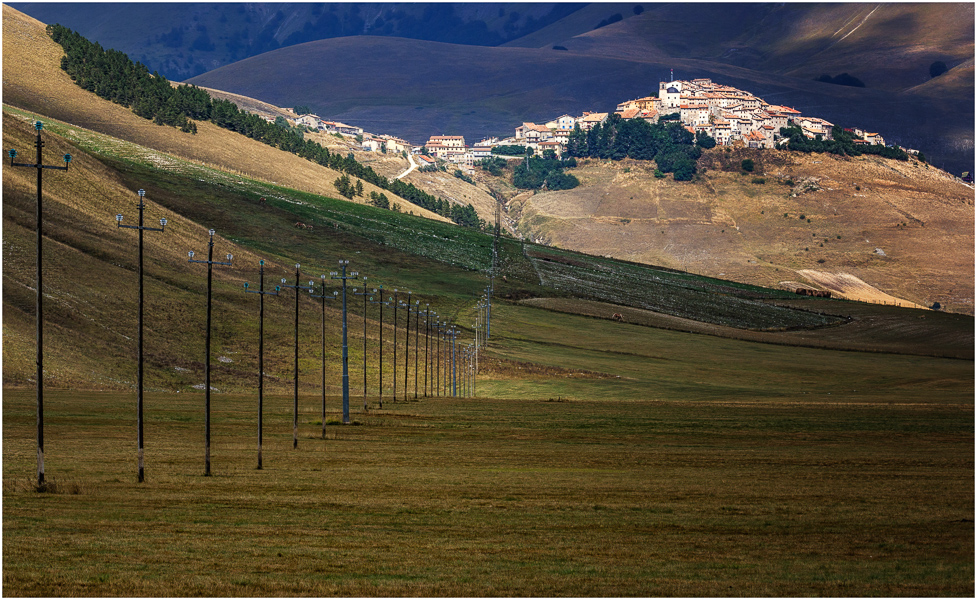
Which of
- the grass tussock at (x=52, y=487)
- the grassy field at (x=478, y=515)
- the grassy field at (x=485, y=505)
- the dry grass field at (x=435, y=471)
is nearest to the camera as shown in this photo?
the grassy field at (x=478, y=515)

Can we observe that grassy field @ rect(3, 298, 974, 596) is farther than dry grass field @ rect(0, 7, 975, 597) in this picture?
No

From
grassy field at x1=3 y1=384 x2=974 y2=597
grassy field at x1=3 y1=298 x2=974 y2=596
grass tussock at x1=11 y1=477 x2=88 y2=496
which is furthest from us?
grass tussock at x1=11 y1=477 x2=88 y2=496

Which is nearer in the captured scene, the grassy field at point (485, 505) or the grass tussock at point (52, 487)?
the grassy field at point (485, 505)

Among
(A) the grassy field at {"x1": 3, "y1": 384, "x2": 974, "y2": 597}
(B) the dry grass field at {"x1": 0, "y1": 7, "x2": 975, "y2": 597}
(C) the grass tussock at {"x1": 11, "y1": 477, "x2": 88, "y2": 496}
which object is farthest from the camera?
(C) the grass tussock at {"x1": 11, "y1": 477, "x2": 88, "y2": 496}

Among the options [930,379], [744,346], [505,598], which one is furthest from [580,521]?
[744,346]

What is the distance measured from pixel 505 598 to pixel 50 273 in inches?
4416

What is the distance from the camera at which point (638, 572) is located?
96.8 feet

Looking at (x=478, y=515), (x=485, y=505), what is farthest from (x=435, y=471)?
(x=478, y=515)

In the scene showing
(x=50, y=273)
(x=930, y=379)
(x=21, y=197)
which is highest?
(x=21, y=197)

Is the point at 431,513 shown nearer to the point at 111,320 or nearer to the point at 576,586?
the point at 576,586

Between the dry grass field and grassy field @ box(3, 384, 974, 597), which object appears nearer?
grassy field @ box(3, 384, 974, 597)

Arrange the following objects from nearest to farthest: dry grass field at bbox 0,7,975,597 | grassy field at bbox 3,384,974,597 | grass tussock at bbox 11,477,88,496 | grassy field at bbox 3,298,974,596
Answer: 1. grassy field at bbox 3,384,974,597
2. grassy field at bbox 3,298,974,596
3. dry grass field at bbox 0,7,975,597
4. grass tussock at bbox 11,477,88,496

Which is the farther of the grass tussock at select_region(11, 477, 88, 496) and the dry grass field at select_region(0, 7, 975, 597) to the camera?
the grass tussock at select_region(11, 477, 88, 496)

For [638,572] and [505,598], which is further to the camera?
[638,572]
